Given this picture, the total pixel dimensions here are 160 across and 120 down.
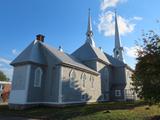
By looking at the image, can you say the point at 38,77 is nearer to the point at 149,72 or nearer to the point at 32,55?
the point at 32,55

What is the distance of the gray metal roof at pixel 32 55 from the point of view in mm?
25419

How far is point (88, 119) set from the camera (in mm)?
15227

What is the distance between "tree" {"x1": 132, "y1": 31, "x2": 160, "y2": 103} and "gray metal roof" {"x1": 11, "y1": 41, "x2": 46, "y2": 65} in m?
13.9

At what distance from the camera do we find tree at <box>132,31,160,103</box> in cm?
1529

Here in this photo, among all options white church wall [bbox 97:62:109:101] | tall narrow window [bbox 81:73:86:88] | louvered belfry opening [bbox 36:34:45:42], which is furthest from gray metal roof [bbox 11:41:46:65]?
white church wall [bbox 97:62:109:101]

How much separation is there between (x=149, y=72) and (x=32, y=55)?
15661 millimetres

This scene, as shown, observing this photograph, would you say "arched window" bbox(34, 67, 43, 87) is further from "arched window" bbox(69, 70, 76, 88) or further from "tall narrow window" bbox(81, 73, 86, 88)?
"tall narrow window" bbox(81, 73, 86, 88)

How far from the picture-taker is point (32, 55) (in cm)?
2581

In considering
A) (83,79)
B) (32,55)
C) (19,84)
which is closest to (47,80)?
(19,84)

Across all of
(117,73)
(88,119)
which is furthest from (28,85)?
(117,73)

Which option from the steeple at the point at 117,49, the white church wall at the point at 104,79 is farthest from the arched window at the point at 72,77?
the steeple at the point at 117,49

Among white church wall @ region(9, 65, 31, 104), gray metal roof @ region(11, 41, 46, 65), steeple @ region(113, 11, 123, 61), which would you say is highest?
steeple @ region(113, 11, 123, 61)

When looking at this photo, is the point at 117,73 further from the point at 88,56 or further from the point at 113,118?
the point at 113,118

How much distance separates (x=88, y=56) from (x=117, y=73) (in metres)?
8.62
